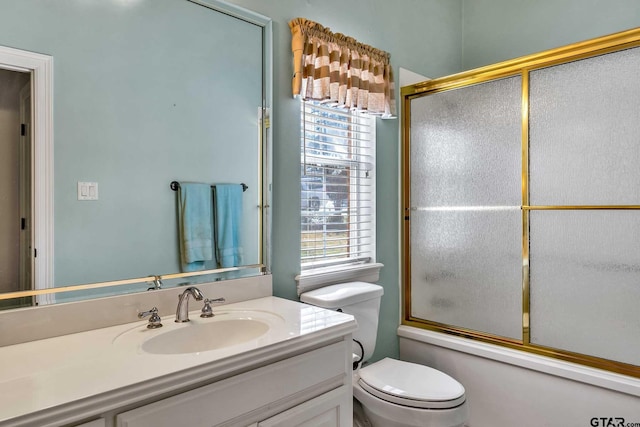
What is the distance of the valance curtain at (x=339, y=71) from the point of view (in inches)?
70.1

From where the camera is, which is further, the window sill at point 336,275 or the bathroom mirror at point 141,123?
the window sill at point 336,275

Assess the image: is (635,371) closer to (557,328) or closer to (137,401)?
(557,328)

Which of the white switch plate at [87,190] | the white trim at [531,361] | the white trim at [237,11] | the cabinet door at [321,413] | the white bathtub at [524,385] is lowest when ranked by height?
the white bathtub at [524,385]

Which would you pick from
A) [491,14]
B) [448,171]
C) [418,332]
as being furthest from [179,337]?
[491,14]

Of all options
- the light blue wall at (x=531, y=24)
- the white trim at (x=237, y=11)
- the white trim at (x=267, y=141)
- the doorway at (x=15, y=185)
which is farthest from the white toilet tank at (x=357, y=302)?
the light blue wall at (x=531, y=24)

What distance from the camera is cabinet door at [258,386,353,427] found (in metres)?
1.14

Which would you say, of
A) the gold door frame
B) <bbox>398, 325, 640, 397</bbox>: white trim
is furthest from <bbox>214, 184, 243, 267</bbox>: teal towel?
<bbox>398, 325, 640, 397</bbox>: white trim

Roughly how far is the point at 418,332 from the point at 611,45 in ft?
5.55

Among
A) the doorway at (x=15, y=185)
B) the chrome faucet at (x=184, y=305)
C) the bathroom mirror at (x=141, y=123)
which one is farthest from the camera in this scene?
the chrome faucet at (x=184, y=305)

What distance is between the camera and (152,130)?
1.41 m

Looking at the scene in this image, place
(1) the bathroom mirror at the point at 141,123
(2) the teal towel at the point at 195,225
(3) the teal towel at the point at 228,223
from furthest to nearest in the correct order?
(3) the teal towel at the point at 228,223
(2) the teal towel at the point at 195,225
(1) the bathroom mirror at the point at 141,123

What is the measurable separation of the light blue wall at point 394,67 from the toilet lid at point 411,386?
42cm

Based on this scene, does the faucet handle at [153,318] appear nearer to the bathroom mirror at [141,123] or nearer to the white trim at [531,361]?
the bathroom mirror at [141,123]

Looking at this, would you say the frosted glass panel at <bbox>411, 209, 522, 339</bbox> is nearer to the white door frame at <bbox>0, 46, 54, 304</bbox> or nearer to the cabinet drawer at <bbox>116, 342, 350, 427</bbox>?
the cabinet drawer at <bbox>116, 342, 350, 427</bbox>
